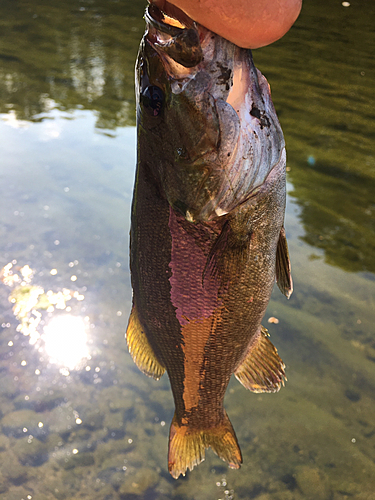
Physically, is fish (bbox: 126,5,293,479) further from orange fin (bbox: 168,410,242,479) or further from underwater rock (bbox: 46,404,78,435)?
underwater rock (bbox: 46,404,78,435)

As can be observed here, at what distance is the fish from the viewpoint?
133cm

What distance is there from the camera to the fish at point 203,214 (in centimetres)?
133

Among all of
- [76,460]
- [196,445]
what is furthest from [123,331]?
[196,445]

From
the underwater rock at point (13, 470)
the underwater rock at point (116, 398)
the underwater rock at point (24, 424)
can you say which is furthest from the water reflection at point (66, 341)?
the underwater rock at point (13, 470)

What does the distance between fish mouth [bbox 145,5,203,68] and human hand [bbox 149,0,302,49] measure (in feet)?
0.46

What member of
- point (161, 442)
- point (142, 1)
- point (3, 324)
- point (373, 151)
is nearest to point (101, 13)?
point (142, 1)

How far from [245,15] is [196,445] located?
2.00 metres

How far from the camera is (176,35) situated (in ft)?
3.93

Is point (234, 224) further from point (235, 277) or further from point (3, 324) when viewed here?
point (3, 324)

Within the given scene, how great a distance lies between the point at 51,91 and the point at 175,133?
28.7 ft

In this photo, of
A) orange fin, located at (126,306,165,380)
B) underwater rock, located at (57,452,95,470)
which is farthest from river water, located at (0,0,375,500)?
orange fin, located at (126,306,165,380)

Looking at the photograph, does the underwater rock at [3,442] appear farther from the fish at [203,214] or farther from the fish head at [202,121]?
the fish head at [202,121]

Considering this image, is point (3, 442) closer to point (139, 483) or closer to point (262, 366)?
point (139, 483)

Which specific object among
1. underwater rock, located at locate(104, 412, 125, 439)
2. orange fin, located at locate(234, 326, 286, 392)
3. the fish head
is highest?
the fish head
